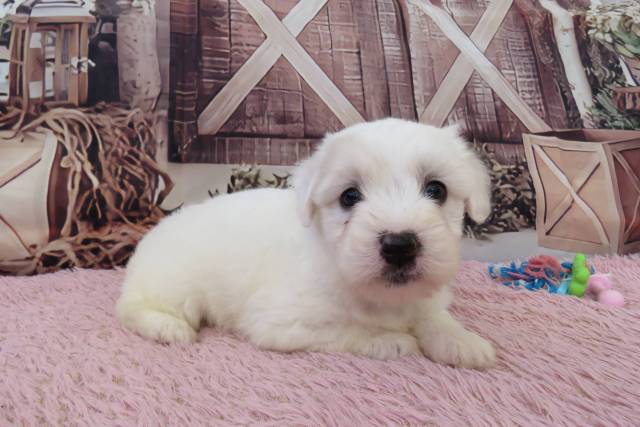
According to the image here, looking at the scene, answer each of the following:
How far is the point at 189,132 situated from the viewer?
2.20 m

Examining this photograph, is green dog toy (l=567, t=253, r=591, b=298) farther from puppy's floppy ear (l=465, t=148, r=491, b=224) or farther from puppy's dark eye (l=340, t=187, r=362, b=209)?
puppy's dark eye (l=340, t=187, r=362, b=209)

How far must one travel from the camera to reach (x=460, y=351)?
4.31ft

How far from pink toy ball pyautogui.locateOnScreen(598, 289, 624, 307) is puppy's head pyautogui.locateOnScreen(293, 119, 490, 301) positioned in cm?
68

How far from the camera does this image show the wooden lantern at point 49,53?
2.11 metres

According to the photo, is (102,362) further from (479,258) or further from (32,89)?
(479,258)

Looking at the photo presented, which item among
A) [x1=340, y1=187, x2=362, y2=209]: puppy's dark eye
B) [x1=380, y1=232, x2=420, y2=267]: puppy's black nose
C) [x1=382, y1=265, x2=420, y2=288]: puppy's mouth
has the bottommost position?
[x1=382, y1=265, x2=420, y2=288]: puppy's mouth

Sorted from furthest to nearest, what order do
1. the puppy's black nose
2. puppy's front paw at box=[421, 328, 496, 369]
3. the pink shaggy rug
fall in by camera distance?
puppy's front paw at box=[421, 328, 496, 369]
the puppy's black nose
the pink shaggy rug

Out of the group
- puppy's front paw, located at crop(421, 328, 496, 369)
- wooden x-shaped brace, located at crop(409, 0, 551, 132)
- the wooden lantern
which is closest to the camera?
puppy's front paw, located at crop(421, 328, 496, 369)

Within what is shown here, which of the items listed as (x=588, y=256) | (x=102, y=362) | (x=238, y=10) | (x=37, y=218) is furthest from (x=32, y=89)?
(x=588, y=256)

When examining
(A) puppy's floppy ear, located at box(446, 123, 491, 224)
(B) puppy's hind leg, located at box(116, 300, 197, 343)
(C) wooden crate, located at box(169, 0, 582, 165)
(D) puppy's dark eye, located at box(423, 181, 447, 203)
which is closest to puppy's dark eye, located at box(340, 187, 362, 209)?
(D) puppy's dark eye, located at box(423, 181, 447, 203)

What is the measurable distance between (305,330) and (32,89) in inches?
59.7

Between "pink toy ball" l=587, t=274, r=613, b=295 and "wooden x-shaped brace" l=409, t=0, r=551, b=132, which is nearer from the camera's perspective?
"pink toy ball" l=587, t=274, r=613, b=295

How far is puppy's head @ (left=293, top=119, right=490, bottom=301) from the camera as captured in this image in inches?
47.8


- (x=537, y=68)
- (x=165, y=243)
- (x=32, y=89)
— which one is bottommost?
(x=165, y=243)
